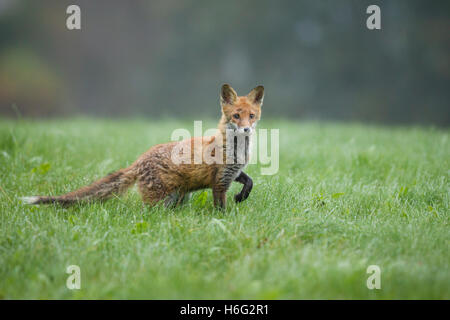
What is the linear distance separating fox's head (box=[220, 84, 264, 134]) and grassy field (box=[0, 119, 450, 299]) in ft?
2.55

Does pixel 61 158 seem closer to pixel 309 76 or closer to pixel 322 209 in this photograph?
pixel 322 209

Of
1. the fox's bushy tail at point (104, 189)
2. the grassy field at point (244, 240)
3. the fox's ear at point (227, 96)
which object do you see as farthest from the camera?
the fox's ear at point (227, 96)

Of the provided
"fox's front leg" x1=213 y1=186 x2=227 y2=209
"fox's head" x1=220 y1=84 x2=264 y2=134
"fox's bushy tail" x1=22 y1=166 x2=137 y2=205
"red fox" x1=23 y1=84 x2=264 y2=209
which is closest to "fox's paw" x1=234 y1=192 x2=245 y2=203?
"red fox" x1=23 y1=84 x2=264 y2=209

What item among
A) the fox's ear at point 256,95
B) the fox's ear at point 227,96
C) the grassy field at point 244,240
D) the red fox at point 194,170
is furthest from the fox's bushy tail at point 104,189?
the fox's ear at point 256,95

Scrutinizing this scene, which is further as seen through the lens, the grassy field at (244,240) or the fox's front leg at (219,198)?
the fox's front leg at (219,198)

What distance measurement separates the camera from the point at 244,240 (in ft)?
9.56

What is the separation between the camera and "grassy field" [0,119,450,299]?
97.2 inches

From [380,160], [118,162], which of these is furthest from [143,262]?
[380,160]

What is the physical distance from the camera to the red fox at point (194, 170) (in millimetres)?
3611

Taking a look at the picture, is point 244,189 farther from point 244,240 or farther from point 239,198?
point 244,240

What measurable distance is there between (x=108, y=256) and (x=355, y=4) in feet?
48.8

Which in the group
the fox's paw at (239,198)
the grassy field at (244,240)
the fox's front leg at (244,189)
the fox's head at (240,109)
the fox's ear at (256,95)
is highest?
the fox's ear at (256,95)

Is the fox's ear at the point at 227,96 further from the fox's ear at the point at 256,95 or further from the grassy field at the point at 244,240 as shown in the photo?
the grassy field at the point at 244,240

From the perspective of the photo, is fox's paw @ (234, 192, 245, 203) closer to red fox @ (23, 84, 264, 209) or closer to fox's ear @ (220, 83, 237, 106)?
red fox @ (23, 84, 264, 209)
